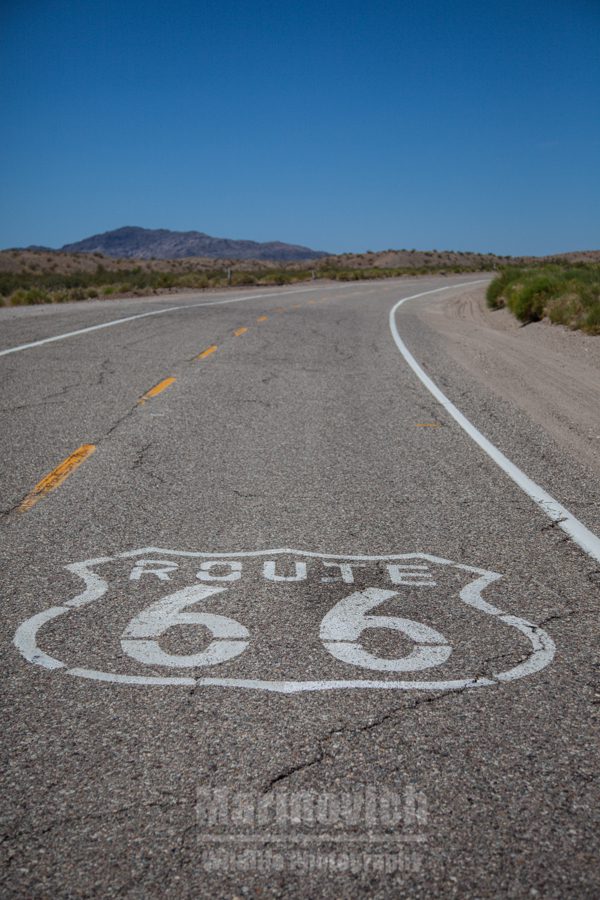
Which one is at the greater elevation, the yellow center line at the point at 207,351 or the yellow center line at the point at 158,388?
the yellow center line at the point at 207,351

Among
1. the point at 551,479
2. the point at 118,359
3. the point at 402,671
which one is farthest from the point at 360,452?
the point at 118,359

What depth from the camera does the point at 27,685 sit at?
11.0ft

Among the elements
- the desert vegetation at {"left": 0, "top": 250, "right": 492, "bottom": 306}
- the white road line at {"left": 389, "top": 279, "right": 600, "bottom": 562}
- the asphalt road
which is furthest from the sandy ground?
the desert vegetation at {"left": 0, "top": 250, "right": 492, "bottom": 306}

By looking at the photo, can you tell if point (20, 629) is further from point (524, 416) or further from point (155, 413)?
point (524, 416)

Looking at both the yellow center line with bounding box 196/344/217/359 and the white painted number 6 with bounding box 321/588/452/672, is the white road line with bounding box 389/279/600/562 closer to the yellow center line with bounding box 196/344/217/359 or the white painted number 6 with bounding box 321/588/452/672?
the white painted number 6 with bounding box 321/588/452/672

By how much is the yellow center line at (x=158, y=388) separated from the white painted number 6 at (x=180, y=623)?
19.8 feet

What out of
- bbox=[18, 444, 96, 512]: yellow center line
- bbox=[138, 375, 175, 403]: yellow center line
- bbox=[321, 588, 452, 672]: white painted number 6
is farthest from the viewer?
bbox=[138, 375, 175, 403]: yellow center line

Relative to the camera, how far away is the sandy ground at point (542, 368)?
915 centimetres

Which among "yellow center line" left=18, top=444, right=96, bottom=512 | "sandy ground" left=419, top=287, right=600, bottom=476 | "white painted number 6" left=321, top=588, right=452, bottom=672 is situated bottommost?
"sandy ground" left=419, top=287, right=600, bottom=476

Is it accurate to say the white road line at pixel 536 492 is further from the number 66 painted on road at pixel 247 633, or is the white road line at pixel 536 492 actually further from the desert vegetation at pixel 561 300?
the desert vegetation at pixel 561 300

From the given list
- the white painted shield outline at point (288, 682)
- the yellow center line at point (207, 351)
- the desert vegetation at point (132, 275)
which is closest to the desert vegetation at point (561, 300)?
the yellow center line at point (207, 351)

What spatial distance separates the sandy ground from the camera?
30.0 feet

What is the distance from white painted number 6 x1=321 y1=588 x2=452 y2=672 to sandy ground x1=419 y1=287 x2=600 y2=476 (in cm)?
A: 397

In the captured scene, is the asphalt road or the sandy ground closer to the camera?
the asphalt road
